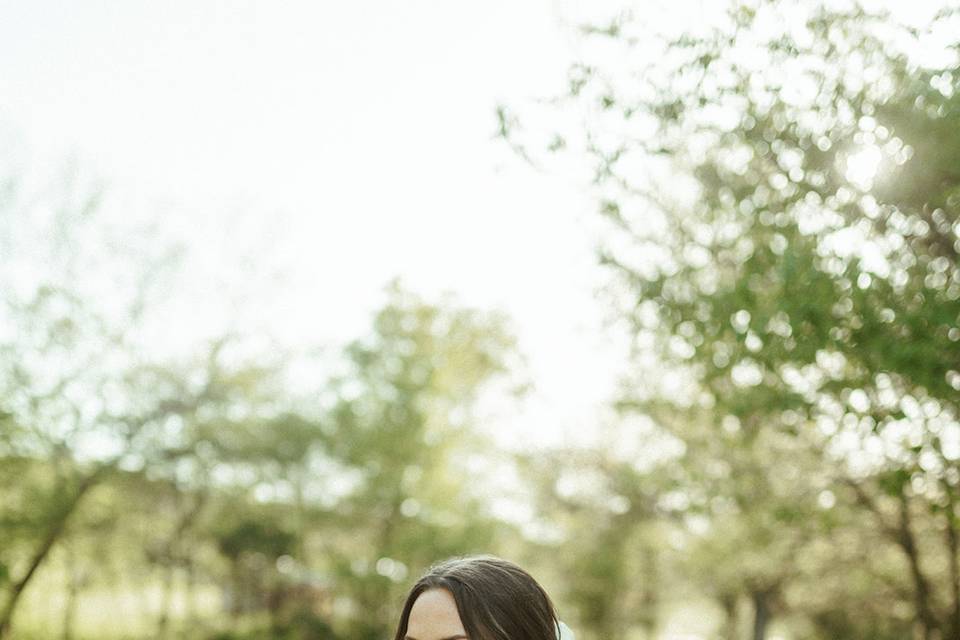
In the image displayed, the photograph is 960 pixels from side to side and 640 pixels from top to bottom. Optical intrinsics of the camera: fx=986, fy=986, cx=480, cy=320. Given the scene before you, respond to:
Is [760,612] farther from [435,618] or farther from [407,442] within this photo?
[435,618]

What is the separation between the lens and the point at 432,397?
31.3 meters

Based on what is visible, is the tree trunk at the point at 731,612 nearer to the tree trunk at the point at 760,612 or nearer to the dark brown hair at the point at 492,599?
the tree trunk at the point at 760,612

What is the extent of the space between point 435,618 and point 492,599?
0.38ft

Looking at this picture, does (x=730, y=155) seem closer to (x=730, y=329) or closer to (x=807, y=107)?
(x=807, y=107)

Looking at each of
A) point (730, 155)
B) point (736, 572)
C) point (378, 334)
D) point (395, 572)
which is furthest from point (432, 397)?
point (730, 155)

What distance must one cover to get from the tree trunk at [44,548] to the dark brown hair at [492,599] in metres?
24.5

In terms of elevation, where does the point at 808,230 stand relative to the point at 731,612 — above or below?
above

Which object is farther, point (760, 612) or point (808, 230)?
point (760, 612)

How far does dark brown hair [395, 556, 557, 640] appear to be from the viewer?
1.90 meters

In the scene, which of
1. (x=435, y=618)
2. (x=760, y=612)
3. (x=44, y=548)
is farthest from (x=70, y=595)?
(x=435, y=618)

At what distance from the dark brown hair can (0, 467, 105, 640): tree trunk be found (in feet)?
80.4

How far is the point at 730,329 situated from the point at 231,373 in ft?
66.8

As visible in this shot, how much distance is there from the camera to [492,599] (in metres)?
1.93

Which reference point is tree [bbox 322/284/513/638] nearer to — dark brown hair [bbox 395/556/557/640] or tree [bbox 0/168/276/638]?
tree [bbox 0/168/276/638]
